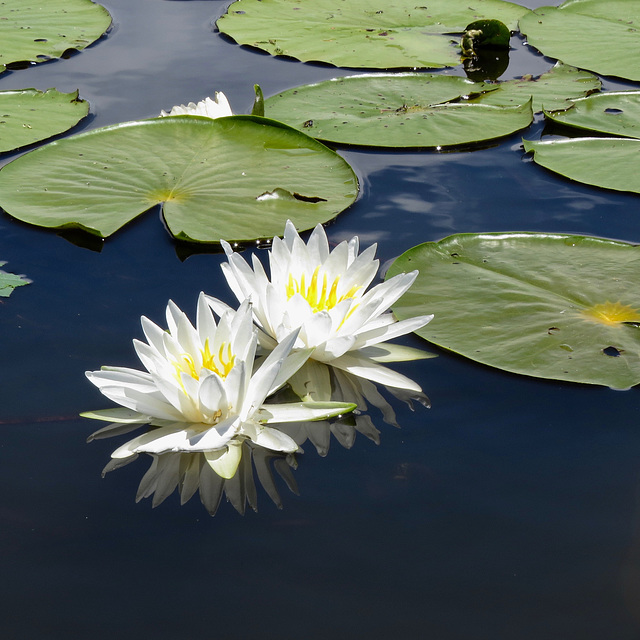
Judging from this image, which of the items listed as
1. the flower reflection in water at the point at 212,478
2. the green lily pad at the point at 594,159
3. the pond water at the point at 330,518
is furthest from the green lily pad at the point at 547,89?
the flower reflection in water at the point at 212,478

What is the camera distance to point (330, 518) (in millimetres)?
1741

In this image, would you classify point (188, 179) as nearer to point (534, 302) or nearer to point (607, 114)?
point (534, 302)

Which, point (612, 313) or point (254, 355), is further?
point (612, 313)

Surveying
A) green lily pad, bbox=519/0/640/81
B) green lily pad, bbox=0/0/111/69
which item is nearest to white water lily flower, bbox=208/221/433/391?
green lily pad, bbox=519/0/640/81

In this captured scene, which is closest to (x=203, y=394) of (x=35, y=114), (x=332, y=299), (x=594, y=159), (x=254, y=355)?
(x=254, y=355)

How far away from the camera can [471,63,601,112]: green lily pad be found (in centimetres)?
393

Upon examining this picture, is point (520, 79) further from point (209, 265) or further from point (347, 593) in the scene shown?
point (347, 593)

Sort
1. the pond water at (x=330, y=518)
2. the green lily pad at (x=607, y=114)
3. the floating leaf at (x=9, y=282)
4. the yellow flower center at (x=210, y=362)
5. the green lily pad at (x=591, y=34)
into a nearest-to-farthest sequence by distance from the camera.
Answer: the pond water at (x=330, y=518), the yellow flower center at (x=210, y=362), the floating leaf at (x=9, y=282), the green lily pad at (x=607, y=114), the green lily pad at (x=591, y=34)

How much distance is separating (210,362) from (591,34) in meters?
4.08

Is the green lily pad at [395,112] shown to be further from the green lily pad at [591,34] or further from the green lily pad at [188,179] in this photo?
the green lily pad at [591,34]

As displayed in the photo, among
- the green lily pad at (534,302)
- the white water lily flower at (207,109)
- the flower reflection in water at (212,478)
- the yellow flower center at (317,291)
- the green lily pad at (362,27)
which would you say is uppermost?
the green lily pad at (362,27)

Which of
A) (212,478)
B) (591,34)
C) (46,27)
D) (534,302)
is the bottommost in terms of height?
(212,478)

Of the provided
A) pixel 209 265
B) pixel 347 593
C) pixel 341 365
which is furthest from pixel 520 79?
pixel 347 593

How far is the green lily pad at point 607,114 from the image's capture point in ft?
11.9
